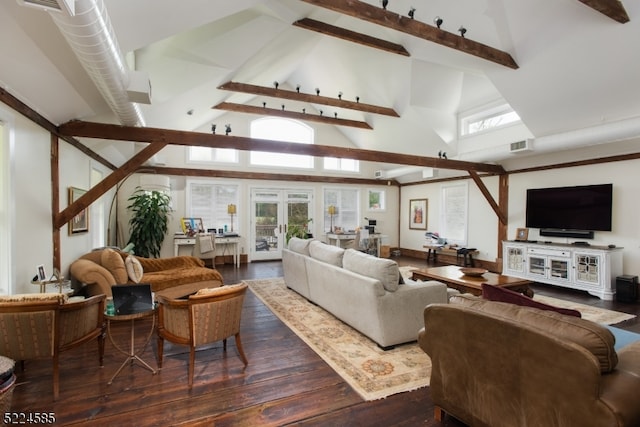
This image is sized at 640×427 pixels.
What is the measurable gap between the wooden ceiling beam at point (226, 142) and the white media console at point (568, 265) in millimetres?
1901

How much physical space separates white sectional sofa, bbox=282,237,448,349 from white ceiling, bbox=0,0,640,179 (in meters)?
2.84

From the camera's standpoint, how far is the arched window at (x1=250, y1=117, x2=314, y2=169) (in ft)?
27.8

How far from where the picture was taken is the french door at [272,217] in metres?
8.50

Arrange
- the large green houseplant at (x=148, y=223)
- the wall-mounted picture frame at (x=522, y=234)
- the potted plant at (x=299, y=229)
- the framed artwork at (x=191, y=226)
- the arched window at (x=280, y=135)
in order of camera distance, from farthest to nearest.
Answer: the arched window at (x=280, y=135) < the potted plant at (x=299, y=229) < the framed artwork at (x=191, y=226) < the large green houseplant at (x=148, y=223) < the wall-mounted picture frame at (x=522, y=234)

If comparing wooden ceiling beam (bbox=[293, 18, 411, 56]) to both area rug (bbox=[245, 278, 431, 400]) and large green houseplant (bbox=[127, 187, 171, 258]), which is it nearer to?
area rug (bbox=[245, 278, 431, 400])

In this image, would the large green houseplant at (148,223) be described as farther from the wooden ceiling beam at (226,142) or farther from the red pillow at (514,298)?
the red pillow at (514,298)

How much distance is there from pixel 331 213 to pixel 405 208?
2.58m

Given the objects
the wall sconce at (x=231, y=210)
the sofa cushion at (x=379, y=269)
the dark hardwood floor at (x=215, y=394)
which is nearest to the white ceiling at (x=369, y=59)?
the wall sconce at (x=231, y=210)

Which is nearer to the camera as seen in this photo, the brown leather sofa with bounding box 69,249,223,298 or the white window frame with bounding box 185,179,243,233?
the brown leather sofa with bounding box 69,249,223,298

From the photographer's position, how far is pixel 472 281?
13.3 feet

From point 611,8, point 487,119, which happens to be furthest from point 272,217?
point 611,8

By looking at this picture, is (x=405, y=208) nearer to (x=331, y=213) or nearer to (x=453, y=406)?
(x=331, y=213)

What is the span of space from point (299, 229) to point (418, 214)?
3.70 meters

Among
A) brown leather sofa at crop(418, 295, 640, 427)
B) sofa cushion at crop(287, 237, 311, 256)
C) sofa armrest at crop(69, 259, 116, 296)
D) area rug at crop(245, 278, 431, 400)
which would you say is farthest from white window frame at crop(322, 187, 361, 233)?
brown leather sofa at crop(418, 295, 640, 427)
